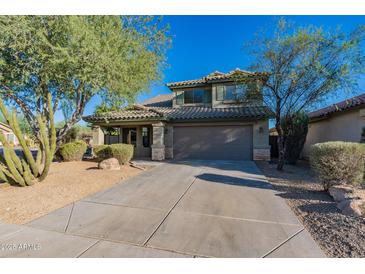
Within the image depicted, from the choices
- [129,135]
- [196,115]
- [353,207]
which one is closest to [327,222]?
[353,207]

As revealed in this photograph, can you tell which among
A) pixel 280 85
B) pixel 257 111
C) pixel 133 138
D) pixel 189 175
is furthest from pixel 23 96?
pixel 257 111

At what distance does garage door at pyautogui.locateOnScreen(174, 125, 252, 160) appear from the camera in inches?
462

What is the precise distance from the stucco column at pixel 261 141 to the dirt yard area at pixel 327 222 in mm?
5935

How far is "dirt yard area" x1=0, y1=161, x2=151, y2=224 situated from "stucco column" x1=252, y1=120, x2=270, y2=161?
28.2 ft

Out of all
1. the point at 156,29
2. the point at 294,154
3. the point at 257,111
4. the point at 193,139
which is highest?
the point at 156,29

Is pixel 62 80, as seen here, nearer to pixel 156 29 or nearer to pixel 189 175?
pixel 156 29

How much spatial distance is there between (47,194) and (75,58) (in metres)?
5.40

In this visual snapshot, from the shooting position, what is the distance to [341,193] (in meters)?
4.12

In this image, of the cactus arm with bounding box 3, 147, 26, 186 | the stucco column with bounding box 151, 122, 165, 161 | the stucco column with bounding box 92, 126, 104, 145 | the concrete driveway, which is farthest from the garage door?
the cactus arm with bounding box 3, 147, 26, 186

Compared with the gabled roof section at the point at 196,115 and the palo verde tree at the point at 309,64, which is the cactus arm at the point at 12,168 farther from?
the palo verde tree at the point at 309,64

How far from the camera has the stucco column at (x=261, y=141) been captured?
37.0ft

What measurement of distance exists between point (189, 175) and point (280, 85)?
19.9 feet

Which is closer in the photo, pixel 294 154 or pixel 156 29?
pixel 156 29

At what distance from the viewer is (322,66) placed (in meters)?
7.00
